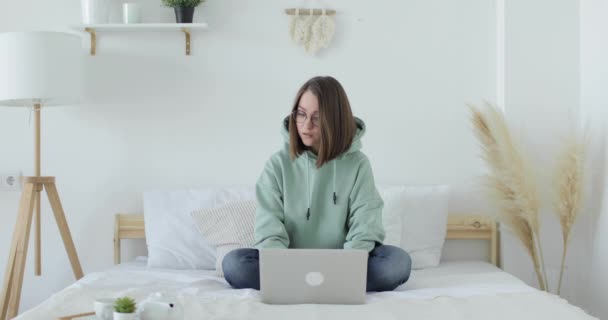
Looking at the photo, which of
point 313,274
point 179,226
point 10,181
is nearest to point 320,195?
point 313,274

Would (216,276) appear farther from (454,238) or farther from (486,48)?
(486,48)

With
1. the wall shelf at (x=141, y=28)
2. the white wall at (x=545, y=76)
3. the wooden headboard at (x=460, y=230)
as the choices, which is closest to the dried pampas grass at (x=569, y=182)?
the white wall at (x=545, y=76)

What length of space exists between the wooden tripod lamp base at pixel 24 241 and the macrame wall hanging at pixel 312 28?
1.16 metres

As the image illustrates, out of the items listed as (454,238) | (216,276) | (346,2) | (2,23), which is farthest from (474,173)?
(2,23)

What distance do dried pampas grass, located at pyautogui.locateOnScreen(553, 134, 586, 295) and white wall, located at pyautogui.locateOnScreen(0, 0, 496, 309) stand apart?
397 millimetres

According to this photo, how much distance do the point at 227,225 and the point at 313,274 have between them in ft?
3.05

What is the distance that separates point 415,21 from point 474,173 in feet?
2.29

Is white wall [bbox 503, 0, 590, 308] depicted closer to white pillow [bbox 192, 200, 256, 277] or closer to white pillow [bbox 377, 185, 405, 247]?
white pillow [bbox 377, 185, 405, 247]

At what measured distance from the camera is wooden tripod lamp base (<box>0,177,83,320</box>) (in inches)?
115

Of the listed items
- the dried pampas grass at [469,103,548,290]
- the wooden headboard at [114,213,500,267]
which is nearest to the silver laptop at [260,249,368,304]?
the dried pampas grass at [469,103,548,290]

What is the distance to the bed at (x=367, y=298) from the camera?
1940 millimetres

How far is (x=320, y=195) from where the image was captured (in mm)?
2615

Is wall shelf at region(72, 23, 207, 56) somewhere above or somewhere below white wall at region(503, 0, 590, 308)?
above

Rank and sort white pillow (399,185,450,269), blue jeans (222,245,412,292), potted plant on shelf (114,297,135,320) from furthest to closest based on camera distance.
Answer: white pillow (399,185,450,269)
blue jeans (222,245,412,292)
potted plant on shelf (114,297,135,320)
